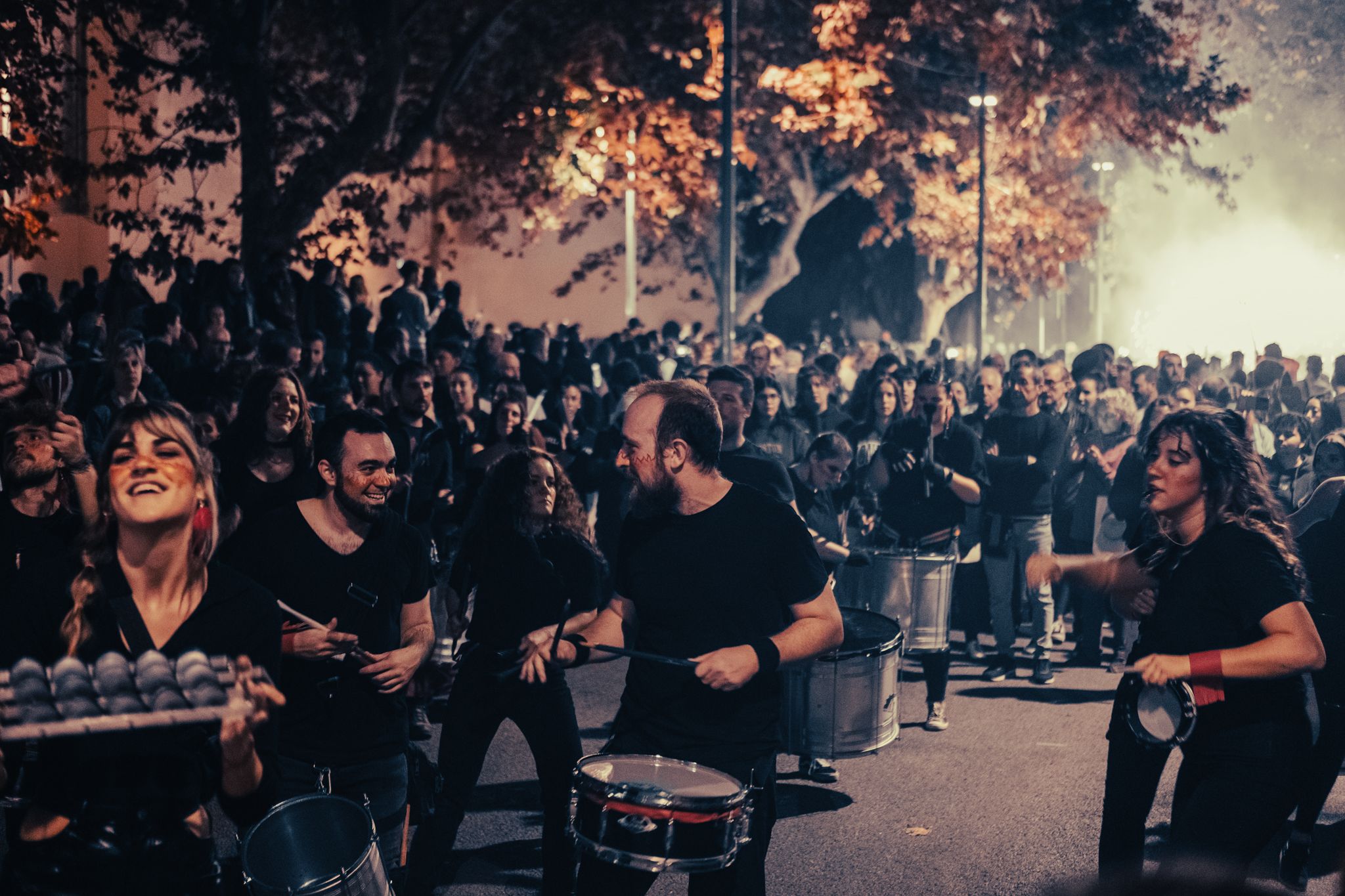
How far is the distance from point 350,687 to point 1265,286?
171 ft

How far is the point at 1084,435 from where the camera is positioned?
1182 cm

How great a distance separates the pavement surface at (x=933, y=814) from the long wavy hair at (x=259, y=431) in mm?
1759

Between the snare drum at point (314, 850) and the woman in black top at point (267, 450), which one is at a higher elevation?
the woman in black top at point (267, 450)

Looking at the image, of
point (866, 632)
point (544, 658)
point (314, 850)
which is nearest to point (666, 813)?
point (544, 658)

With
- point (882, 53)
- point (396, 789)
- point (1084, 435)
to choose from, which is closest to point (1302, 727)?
point (396, 789)

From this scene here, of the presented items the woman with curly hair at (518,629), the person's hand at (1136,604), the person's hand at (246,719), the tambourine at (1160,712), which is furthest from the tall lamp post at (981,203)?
the person's hand at (246,719)

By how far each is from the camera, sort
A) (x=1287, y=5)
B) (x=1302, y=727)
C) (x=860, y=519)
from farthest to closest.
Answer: (x=1287, y=5) < (x=860, y=519) < (x=1302, y=727)

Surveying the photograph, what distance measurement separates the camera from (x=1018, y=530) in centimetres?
1017

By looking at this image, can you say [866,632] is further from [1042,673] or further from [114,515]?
[114,515]

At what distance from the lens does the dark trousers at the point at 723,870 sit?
4.19m

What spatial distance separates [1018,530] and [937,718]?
76.5 inches

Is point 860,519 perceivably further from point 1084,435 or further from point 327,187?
point 327,187

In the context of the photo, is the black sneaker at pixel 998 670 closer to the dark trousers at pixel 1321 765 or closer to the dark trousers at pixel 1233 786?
the dark trousers at pixel 1321 765

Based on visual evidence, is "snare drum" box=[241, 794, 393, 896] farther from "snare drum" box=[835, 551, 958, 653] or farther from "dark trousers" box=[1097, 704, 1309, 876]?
"snare drum" box=[835, 551, 958, 653]
